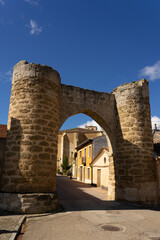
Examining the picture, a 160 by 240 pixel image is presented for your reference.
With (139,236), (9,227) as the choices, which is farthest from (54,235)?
(139,236)

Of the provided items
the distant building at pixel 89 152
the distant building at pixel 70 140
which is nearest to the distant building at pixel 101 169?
the distant building at pixel 89 152

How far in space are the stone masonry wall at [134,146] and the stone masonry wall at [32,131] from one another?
130 inches

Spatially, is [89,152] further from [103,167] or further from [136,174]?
[136,174]

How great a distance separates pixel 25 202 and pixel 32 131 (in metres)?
2.15

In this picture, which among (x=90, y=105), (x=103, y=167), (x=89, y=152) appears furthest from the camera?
(x=89, y=152)

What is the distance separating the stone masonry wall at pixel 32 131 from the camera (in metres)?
6.07

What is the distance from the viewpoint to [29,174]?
Result: 6.05m

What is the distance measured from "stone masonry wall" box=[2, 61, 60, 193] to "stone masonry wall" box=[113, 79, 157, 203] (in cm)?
331

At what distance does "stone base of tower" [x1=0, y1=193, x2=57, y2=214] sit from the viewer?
18.4ft

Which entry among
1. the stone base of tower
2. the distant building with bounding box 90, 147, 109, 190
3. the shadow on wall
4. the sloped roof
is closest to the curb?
the stone base of tower

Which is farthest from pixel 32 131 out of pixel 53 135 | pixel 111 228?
pixel 111 228

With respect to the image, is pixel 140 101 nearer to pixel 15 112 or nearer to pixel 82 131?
pixel 15 112

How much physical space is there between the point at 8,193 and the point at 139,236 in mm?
3832

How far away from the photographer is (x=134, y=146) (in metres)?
8.45
